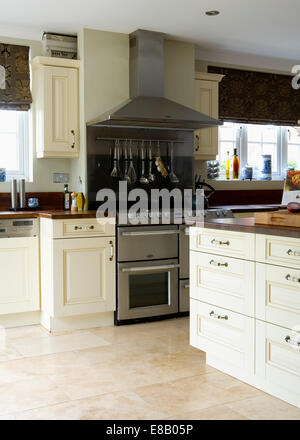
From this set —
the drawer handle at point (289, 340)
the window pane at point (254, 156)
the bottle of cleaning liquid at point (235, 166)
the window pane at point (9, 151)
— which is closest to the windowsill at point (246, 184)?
the bottle of cleaning liquid at point (235, 166)

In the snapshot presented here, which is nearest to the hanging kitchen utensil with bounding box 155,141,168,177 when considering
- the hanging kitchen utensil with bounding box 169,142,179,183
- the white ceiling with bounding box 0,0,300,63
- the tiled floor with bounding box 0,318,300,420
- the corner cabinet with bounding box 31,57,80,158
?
the hanging kitchen utensil with bounding box 169,142,179,183

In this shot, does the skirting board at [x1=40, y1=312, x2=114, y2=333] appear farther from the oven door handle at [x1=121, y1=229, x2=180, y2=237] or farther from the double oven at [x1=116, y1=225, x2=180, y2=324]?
the oven door handle at [x1=121, y1=229, x2=180, y2=237]

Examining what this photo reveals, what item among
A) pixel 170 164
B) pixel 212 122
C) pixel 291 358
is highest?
pixel 212 122

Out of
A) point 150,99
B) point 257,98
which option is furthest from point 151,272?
point 257,98

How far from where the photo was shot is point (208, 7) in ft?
12.4

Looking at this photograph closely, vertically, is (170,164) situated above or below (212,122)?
below

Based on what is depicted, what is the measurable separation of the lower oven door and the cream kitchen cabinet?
0.09 metres

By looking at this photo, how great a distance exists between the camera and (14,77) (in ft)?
14.1

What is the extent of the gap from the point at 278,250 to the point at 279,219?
202 millimetres

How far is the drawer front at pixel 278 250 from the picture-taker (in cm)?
230
